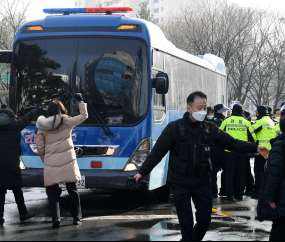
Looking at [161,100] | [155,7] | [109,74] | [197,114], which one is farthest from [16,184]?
[155,7]

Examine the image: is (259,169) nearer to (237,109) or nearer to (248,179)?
(248,179)

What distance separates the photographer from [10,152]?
709 centimetres

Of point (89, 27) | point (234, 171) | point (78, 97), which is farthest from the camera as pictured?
point (234, 171)

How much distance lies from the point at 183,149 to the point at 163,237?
153cm

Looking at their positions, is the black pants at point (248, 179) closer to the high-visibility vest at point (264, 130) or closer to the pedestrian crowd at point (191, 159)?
the pedestrian crowd at point (191, 159)

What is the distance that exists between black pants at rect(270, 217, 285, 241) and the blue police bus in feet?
10.4

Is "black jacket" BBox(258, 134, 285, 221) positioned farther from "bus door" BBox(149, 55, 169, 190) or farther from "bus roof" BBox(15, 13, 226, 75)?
"bus roof" BBox(15, 13, 226, 75)

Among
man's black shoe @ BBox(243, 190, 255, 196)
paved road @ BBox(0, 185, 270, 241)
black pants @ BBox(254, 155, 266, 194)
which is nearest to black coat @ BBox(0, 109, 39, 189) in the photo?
paved road @ BBox(0, 185, 270, 241)

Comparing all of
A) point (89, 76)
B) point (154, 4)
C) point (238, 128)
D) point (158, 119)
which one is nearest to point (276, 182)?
point (158, 119)

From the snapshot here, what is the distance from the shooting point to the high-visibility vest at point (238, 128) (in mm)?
9438

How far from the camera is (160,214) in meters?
7.56

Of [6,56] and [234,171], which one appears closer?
[6,56]

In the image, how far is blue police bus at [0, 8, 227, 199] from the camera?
7.55 m

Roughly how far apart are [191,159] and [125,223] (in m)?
2.33
